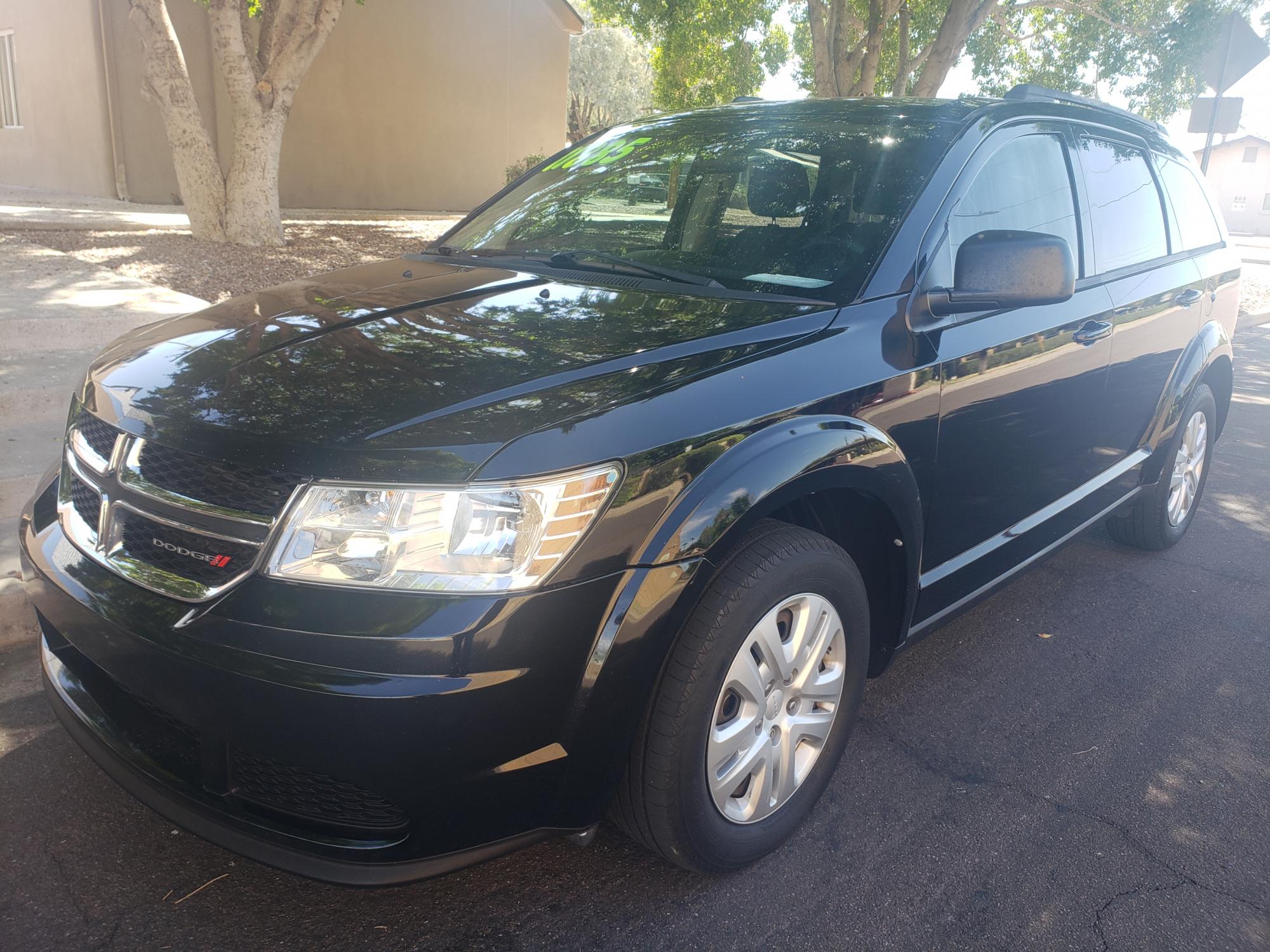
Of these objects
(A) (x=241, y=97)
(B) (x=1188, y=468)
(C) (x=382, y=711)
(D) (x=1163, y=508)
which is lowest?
(D) (x=1163, y=508)

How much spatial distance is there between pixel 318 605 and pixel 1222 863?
2.33 metres

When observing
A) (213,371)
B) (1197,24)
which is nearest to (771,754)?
(213,371)

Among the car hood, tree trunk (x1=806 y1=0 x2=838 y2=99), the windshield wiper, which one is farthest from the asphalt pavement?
tree trunk (x1=806 y1=0 x2=838 y2=99)

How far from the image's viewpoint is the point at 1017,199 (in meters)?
3.14

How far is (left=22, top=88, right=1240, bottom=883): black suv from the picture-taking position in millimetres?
1821

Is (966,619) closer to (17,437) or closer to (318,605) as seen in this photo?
(318,605)

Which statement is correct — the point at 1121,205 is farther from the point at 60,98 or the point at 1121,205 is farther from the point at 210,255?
the point at 60,98

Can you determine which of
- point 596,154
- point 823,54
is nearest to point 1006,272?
point 596,154

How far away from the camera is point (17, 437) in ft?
15.9

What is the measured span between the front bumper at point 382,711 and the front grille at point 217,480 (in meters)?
0.17

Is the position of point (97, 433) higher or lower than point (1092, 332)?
lower

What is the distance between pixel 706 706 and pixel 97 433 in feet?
5.07

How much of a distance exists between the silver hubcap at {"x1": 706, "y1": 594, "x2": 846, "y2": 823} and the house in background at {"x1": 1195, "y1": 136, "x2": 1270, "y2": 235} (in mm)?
61860

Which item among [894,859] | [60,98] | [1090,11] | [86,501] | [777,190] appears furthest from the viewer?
[1090,11]
